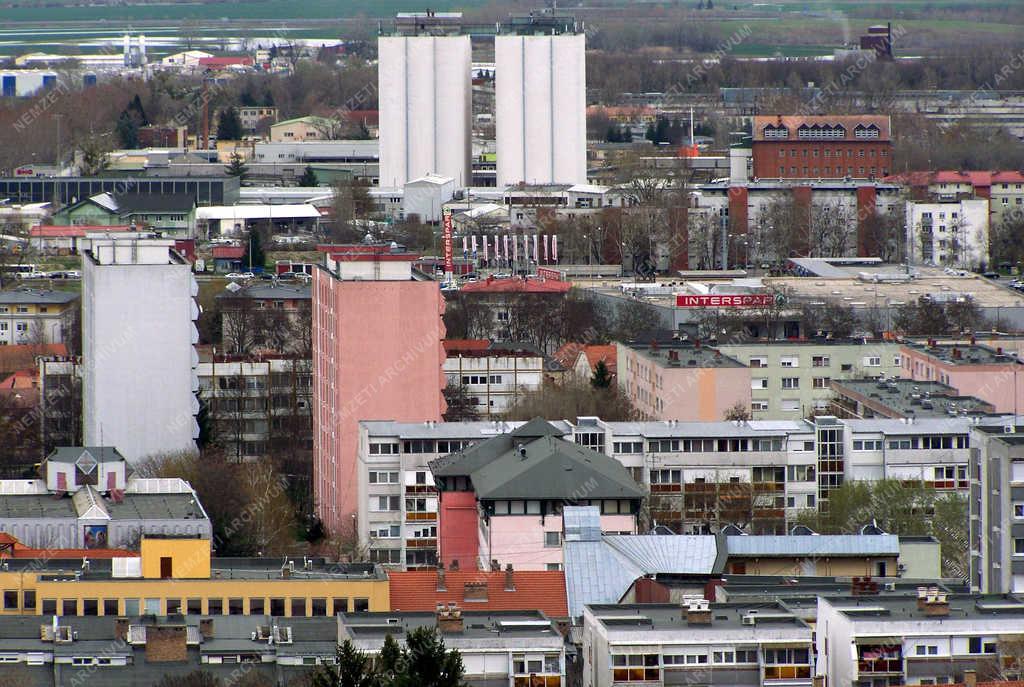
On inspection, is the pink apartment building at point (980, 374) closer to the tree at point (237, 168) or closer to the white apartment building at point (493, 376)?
the white apartment building at point (493, 376)

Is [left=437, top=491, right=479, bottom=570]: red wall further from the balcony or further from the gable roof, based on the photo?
the balcony

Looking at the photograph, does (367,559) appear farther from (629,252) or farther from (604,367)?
(629,252)

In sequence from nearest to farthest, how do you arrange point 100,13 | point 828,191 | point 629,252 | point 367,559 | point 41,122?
point 367,559, point 629,252, point 828,191, point 41,122, point 100,13

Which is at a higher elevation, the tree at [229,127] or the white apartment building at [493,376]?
the tree at [229,127]

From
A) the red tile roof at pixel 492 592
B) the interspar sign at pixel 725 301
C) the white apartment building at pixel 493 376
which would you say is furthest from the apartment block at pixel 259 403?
the red tile roof at pixel 492 592

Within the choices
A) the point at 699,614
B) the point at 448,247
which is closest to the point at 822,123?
the point at 448,247

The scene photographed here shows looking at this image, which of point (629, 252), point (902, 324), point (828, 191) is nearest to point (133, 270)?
point (902, 324)
